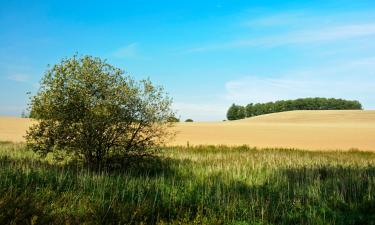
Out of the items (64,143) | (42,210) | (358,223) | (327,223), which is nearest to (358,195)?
(358,223)

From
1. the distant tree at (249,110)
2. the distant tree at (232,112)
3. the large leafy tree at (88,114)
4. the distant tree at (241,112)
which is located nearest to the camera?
the large leafy tree at (88,114)

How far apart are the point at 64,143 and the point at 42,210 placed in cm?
615

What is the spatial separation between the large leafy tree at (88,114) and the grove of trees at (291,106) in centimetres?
14856

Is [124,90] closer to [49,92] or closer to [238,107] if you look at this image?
[49,92]

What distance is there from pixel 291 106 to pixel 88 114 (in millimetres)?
155867

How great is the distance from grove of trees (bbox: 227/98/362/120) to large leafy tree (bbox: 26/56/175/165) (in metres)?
149

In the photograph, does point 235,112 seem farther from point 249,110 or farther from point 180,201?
point 180,201

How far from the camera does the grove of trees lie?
157m

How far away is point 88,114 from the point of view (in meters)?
13.3

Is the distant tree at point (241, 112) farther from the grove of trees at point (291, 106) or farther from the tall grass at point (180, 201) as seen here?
the tall grass at point (180, 201)

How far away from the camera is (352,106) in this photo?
155 metres

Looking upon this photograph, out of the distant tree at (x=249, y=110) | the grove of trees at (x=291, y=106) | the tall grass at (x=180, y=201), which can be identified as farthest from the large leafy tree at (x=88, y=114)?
the distant tree at (x=249, y=110)

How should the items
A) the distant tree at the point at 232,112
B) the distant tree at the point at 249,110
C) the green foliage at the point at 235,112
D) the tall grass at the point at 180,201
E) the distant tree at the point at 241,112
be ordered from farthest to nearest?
1. the distant tree at the point at 249,110
2. the distant tree at the point at 241,112
3. the green foliage at the point at 235,112
4. the distant tree at the point at 232,112
5. the tall grass at the point at 180,201

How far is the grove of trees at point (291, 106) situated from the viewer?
6171 inches
